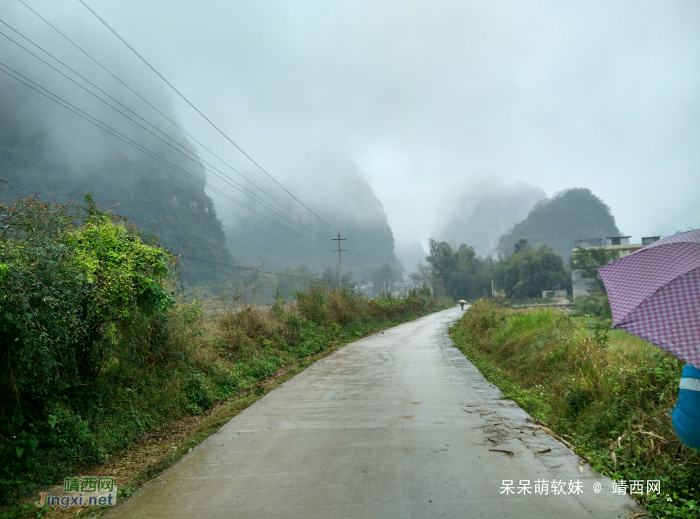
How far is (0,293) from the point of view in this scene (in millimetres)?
4031

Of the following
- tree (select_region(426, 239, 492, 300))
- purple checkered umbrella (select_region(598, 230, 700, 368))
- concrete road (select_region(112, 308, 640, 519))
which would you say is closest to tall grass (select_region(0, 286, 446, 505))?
concrete road (select_region(112, 308, 640, 519))

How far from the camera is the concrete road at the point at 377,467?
139 inches

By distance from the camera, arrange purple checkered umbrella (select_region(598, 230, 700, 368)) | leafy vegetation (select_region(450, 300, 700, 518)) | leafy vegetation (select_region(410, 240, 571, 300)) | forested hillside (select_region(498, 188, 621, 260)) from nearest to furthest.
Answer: purple checkered umbrella (select_region(598, 230, 700, 368)) → leafy vegetation (select_region(450, 300, 700, 518)) → leafy vegetation (select_region(410, 240, 571, 300)) → forested hillside (select_region(498, 188, 621, 260))

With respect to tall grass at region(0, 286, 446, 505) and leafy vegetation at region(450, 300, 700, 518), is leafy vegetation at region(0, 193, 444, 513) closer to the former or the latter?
tall grass at region(0, 286, 446, 505)

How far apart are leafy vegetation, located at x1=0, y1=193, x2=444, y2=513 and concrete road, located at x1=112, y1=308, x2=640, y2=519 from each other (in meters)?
1.16

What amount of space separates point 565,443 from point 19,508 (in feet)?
17.9

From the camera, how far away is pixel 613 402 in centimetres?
563

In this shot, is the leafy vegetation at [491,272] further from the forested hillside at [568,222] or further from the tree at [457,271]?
the forested hillside at [568,222]

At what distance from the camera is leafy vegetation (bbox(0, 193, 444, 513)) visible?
431 cm

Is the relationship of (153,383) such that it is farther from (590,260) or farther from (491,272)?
(491,272)

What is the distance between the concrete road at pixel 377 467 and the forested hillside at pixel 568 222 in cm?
12874

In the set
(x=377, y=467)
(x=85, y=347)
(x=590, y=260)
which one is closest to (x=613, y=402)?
(x=377, y=467)

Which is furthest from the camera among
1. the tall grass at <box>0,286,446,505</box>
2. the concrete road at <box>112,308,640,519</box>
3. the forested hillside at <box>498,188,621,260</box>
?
the forested hillside at <box>498,188,621,260</box>

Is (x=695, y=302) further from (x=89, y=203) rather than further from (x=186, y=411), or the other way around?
(x=89, y=203)
